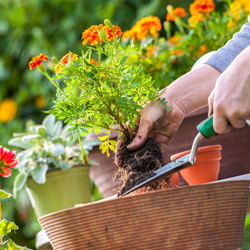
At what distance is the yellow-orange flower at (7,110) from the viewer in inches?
108

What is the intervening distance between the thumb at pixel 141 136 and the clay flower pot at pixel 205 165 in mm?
124

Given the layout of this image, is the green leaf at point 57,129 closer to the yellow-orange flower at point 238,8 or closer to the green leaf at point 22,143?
the green leaf at point 22,143

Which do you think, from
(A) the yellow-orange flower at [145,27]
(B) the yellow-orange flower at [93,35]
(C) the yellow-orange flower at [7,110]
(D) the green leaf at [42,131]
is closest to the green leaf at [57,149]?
(D) the green leaf at [42,131]

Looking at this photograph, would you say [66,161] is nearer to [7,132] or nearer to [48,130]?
[48,130]

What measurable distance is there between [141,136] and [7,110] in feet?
7.44

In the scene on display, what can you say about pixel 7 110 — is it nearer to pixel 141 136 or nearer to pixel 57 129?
pixel 57 129

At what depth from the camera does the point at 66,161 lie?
4.71 ft

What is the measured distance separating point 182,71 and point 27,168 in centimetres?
85

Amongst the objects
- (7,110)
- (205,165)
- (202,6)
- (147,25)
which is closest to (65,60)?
(205,165)

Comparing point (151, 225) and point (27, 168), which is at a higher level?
point (151, 225)

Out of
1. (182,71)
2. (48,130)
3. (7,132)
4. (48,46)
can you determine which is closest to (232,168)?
(182,71)

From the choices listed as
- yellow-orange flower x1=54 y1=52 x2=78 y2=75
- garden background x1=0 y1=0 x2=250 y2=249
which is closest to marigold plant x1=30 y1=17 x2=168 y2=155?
yellow-orange flower x1=54 y1=52 x2=78 y2=75

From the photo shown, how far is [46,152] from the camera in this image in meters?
1.47

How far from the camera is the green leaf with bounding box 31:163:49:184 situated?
1.29 meters
